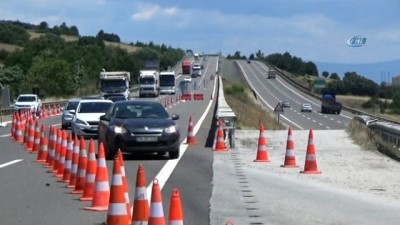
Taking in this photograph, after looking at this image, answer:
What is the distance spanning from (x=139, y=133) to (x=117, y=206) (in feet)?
37.3

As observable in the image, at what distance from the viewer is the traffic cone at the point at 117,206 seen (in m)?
10.4

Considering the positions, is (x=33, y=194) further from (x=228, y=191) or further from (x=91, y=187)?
(x=228, y=191)

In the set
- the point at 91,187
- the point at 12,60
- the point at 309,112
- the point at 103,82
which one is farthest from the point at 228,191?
the point at 12,60

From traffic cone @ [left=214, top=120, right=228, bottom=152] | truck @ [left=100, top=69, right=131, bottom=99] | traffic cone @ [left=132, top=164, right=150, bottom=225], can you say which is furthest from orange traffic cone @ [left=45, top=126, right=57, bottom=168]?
truck @ [left=100, top=69, right=131, bottom=99]

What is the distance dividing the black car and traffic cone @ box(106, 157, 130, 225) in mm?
11107

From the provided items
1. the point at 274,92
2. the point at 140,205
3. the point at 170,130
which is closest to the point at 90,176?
the point at 140,205

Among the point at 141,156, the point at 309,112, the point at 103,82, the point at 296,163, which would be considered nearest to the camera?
the point at 296,163

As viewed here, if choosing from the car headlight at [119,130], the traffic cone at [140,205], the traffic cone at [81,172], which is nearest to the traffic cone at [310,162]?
the car headlight at [119,130]

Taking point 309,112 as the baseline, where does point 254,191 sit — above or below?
above

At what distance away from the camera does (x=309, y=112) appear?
95125 millimetres

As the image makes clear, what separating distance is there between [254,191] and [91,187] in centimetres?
291

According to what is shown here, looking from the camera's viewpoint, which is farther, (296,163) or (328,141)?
(328,141)

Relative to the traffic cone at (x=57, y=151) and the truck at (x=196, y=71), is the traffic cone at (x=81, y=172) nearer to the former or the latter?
the traffic cone at (x=57, y=151)

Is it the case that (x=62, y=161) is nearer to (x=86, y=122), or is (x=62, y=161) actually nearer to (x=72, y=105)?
(x=86, y=122)
